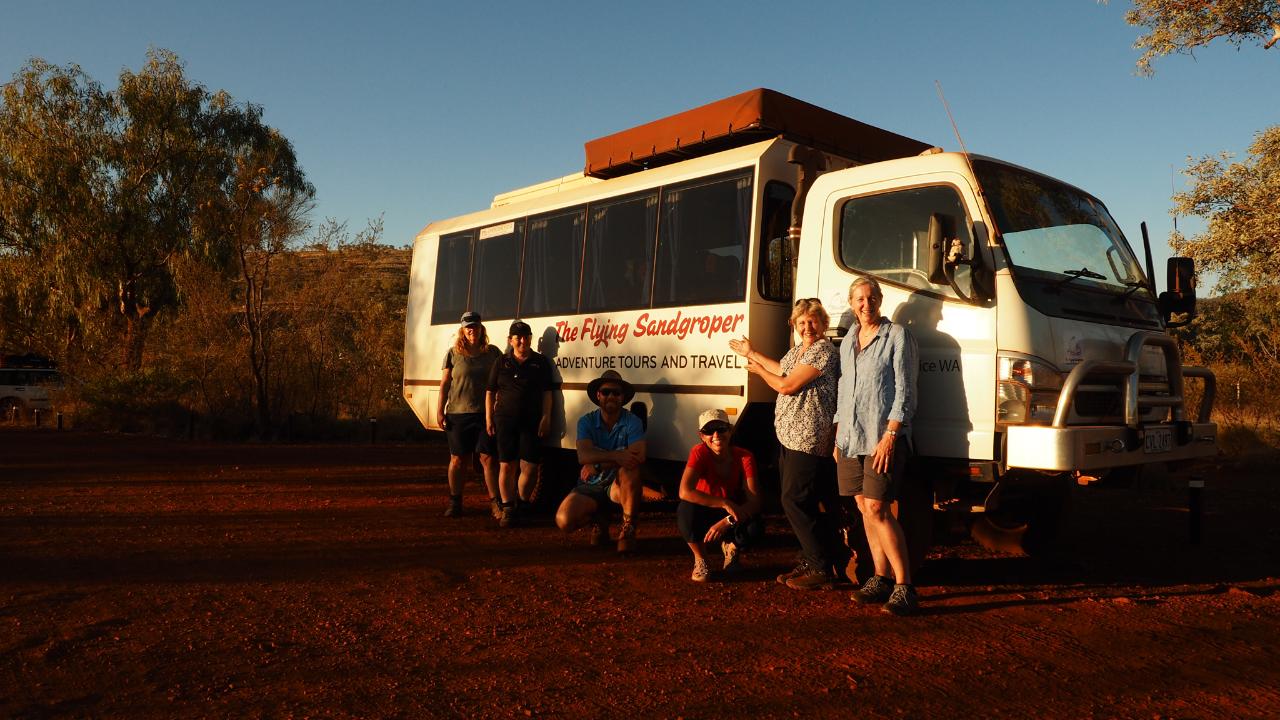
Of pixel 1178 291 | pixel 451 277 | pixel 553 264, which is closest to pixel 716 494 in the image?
pixel 553 264

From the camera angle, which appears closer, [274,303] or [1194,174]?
[1194,174]

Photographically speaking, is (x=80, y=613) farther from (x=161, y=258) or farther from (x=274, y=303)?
(x=161, y=258)

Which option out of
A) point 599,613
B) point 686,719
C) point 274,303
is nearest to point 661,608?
point 599,613

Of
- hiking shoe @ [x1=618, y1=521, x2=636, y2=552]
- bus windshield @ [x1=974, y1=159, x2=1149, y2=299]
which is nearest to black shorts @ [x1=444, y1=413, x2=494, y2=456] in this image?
hiking shoe @ [x1=618, y1=521, x2=636, y2=552]

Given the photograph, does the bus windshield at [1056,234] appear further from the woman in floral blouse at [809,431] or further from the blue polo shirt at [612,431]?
the blue polo shirt at [612,431]

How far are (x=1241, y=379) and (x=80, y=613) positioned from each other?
1697 cm

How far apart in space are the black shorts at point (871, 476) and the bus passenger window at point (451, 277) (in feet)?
19.8

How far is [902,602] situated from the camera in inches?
220

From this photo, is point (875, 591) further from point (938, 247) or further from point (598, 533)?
point (598, 533)

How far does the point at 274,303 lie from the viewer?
70.7ft

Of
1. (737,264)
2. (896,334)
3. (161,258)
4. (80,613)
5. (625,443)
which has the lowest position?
(80,613)

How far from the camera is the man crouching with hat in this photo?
7430 mm

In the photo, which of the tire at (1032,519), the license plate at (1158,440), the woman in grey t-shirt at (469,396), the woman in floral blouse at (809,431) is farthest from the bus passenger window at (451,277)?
the license plate at (1158,440)

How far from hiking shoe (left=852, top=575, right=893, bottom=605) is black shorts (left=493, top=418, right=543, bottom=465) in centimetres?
360
